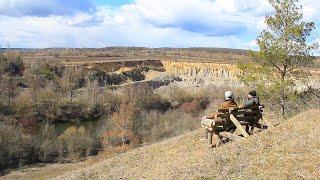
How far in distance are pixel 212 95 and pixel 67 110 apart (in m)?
24.0

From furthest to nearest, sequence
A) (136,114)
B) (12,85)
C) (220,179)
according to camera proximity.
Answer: (12,85), (136,114), (220,179)

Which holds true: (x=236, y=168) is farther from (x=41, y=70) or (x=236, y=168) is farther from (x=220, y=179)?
(x=41, y=70)

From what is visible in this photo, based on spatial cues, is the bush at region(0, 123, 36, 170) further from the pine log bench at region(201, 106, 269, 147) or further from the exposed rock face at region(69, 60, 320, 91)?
the exposed rock face at region(69, 60, 320, 91)

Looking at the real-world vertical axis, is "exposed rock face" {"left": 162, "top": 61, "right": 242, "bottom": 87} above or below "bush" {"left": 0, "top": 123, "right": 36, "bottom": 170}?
above

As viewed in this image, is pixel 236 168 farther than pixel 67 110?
No

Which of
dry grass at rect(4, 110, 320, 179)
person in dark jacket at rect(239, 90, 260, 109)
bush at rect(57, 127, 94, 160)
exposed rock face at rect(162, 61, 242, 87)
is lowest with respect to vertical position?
bush at rect(57, 127, 94, 160)

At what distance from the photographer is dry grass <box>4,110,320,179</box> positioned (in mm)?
11406

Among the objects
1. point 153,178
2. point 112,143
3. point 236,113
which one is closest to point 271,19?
point 236,113

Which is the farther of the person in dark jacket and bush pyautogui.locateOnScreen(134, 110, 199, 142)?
bush pyautogui.locateOnScreen(134, 110, 199, 142)

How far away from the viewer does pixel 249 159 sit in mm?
12453

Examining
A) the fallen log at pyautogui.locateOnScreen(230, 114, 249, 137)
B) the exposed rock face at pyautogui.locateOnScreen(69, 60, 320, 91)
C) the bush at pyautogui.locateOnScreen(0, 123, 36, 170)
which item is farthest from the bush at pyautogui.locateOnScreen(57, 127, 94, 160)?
the exposed rock face at pyautogui.locateOnScreen(69, 60, 320, 91)

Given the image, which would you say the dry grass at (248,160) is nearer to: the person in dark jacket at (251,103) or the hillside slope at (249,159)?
the hillside slope at (249,159)

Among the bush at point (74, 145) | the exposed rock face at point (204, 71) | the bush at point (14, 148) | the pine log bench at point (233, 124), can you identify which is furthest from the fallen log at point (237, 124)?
the exposed rock face at point (204, 71)

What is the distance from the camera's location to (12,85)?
266 feet
